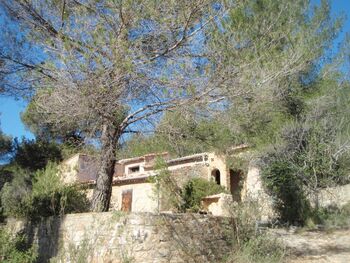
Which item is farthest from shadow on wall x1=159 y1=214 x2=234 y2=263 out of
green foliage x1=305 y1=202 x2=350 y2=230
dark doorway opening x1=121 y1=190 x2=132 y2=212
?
dark doorway opening x1=121 y1=190 x2=132 y2=212

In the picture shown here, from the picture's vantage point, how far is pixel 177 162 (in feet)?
46.4

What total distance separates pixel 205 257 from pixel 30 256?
97.0 inches

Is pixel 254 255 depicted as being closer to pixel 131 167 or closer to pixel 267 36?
pixel 267 36

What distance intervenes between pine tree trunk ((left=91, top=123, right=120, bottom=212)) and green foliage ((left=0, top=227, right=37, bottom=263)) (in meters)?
1.06

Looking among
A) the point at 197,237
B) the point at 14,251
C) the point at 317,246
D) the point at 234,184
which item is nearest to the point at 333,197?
the point at 317,246

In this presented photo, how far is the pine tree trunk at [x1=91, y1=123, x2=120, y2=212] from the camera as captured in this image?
230 inches

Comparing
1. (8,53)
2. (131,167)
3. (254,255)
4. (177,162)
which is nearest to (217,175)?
(177,162)

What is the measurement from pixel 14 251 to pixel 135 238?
1.74 m

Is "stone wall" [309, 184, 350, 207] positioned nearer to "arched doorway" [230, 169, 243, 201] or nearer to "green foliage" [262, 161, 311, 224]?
"green foliage" [262, 161, 311, 224]

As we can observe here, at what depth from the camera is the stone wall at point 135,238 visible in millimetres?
4945

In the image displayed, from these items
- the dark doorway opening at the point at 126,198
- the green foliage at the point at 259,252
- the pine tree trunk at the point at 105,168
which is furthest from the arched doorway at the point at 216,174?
the pine tree trunk at the point at 105,168

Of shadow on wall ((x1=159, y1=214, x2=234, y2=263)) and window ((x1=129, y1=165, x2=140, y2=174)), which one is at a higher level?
window ((x1=129, y1=165, x2=140, y2=174))

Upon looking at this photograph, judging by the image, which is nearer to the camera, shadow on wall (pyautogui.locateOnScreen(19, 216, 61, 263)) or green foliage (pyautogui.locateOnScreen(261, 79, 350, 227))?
shadow on wall (pyautogui.locateOnScreen(19, 216, 61, 263))

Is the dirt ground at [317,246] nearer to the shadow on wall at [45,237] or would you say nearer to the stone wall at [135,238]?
the stone wall at [135,238]
